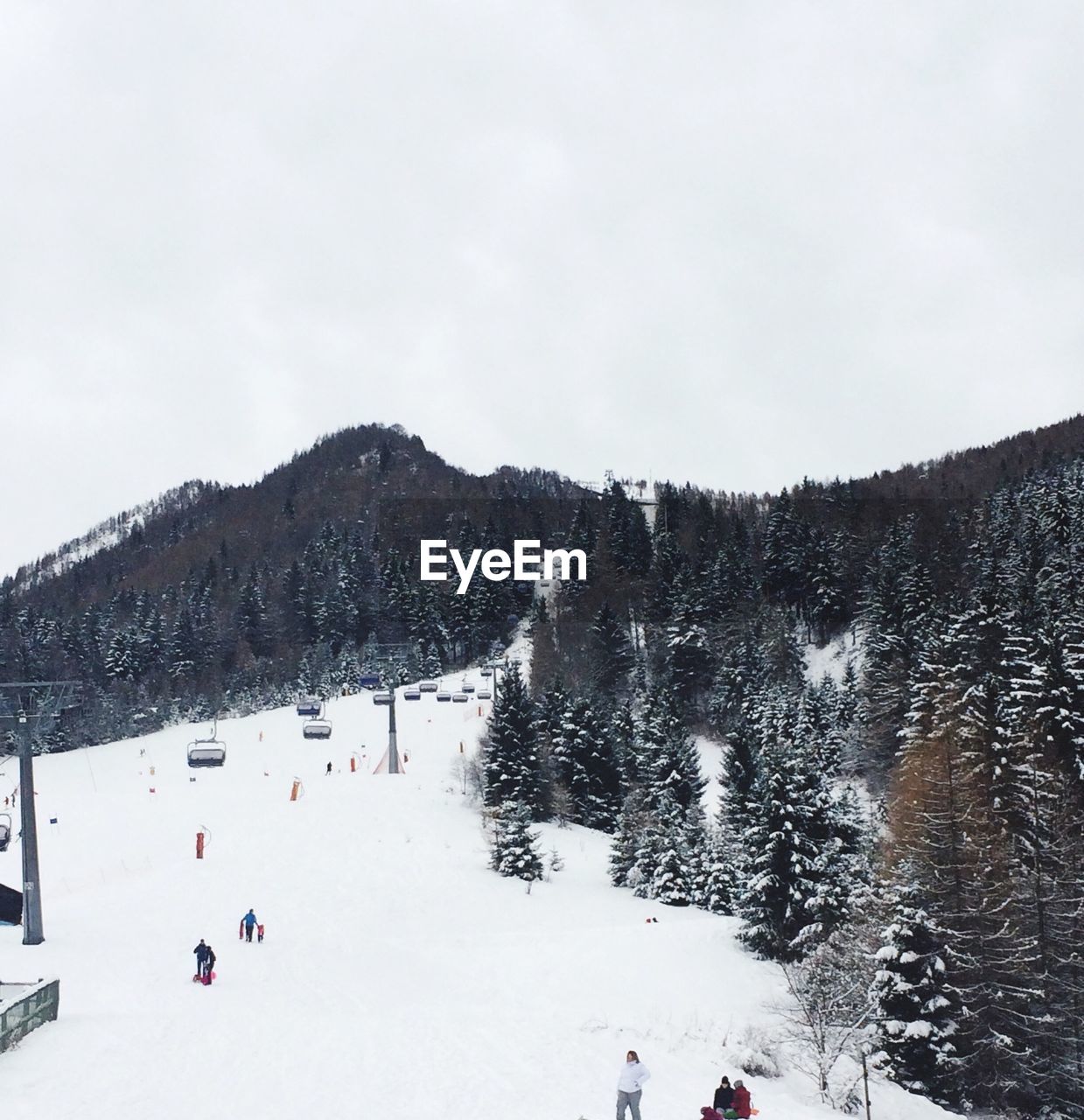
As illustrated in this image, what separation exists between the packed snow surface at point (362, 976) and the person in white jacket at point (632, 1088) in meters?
1.29

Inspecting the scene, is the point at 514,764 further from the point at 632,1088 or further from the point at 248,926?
the point at 632,1088

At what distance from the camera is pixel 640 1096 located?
13.6 metres

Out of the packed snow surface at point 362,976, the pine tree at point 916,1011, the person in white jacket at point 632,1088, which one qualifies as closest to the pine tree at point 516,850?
the packed snow surface at point 362,976

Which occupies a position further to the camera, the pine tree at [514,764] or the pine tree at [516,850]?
the pine tree at [514,764]

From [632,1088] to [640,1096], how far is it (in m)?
0.17

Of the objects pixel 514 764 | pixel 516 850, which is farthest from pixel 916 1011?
pixel 514 764

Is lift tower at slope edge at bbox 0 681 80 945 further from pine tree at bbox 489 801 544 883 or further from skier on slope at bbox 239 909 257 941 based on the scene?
pine tree at bbox 489 801 544 883

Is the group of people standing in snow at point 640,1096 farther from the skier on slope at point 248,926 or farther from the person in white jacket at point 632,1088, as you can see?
the skier on slope at point 248,926

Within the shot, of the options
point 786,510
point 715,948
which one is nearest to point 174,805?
point 715,948

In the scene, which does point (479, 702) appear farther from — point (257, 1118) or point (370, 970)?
point (257, 1118)

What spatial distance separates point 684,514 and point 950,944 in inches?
4370

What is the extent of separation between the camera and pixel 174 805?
5234 centimetres

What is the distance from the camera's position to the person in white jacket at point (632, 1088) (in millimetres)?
13625

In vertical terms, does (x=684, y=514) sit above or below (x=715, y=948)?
above
